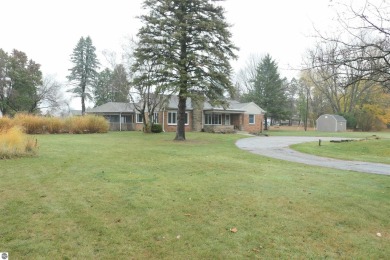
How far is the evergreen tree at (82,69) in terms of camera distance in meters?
53.0

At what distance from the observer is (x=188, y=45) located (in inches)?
871

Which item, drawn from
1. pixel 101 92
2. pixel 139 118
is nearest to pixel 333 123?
pixel 139 118

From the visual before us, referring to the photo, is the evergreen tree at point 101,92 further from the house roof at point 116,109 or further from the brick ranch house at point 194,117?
the brick ranch house at point 194,117

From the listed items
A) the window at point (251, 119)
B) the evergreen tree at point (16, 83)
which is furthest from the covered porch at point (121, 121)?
the window at point (251, 119)

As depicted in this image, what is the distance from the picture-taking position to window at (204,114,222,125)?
3816 centimetres

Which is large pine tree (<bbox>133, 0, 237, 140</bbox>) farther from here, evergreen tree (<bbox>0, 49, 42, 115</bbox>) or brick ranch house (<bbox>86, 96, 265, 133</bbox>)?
evergreen tree (<bbox>0, 49, 42, 115</bbox>)

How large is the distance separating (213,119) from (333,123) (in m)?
23.1

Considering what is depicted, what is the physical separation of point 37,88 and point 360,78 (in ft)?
167

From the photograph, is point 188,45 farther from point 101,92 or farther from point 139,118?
point 101,92

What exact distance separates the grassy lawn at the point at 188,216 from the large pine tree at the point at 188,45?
13.8 metres

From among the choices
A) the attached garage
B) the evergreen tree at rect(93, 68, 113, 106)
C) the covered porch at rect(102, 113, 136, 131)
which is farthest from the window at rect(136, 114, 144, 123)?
the attached garage

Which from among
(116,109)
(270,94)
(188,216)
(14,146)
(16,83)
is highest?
(16,83)

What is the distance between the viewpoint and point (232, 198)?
6.08m

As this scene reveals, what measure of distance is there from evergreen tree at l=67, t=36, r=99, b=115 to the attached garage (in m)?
41.1
